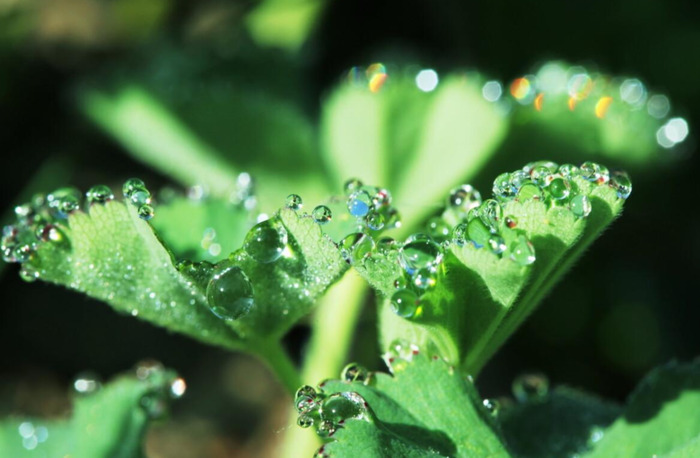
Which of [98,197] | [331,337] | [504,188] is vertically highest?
[504,188]

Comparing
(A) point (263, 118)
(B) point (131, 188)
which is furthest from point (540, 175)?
(A) point (263, 118)

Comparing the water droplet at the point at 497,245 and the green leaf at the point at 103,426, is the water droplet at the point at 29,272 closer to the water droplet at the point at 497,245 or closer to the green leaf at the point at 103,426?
the green leaf at the point at 103,426

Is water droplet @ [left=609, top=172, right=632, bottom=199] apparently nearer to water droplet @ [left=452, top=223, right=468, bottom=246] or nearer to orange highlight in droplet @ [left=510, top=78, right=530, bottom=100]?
water droplet @ [left=452, top=223, right=468, bottom=246]

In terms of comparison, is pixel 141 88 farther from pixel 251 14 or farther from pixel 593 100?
pixel 593 100

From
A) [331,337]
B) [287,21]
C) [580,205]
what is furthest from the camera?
[287,21]

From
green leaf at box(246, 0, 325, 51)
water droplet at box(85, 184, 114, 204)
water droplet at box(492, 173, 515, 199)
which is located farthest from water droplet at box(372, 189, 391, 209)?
green leaf at box(246, 0, 325, 51)

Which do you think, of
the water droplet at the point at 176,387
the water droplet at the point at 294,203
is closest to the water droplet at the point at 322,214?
the water droplet at the point at 294,203

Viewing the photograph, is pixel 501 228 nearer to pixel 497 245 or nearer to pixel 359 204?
pixel 497 245
